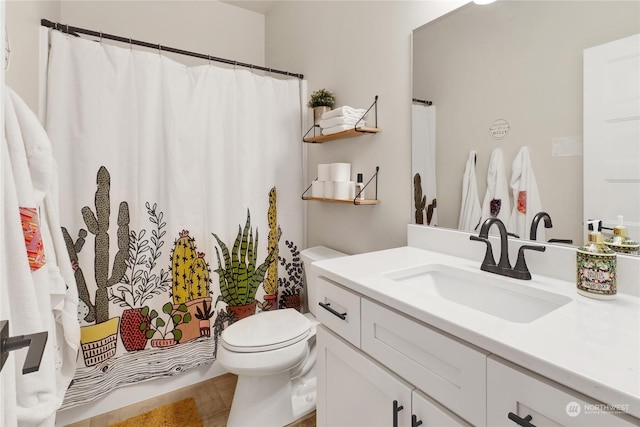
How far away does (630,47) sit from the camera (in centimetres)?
86

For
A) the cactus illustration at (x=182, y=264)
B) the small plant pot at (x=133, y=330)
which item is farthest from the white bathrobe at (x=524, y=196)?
the small plant pot at (x=133, y=330)

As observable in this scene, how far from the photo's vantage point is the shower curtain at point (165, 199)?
1508 mm

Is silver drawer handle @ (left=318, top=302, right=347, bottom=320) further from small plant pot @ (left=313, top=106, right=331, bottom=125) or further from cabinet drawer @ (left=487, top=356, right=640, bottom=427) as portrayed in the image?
small plant pot @ (left=313, top=106, right=331, bottom=125)

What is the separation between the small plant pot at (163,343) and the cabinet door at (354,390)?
1001mm

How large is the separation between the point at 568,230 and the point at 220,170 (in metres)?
1.64

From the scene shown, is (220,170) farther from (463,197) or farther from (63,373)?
(463,197)

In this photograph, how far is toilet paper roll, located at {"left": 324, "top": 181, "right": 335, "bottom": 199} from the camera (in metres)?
1.70

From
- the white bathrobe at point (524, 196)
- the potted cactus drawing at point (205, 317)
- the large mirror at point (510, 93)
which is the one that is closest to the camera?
the large mirror at point (510, 93)

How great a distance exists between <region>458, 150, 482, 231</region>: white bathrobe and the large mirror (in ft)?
0.05

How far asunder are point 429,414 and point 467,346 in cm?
21

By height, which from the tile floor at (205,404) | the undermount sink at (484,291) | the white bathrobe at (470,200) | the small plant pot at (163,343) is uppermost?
the white bathrobe at (470,200)

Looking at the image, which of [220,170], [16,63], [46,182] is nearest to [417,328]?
[46,182]

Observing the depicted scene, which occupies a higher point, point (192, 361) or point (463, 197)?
point (463, 197)

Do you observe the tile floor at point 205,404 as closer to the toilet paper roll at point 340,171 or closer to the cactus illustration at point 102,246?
the cactus illustration at point 102,246
